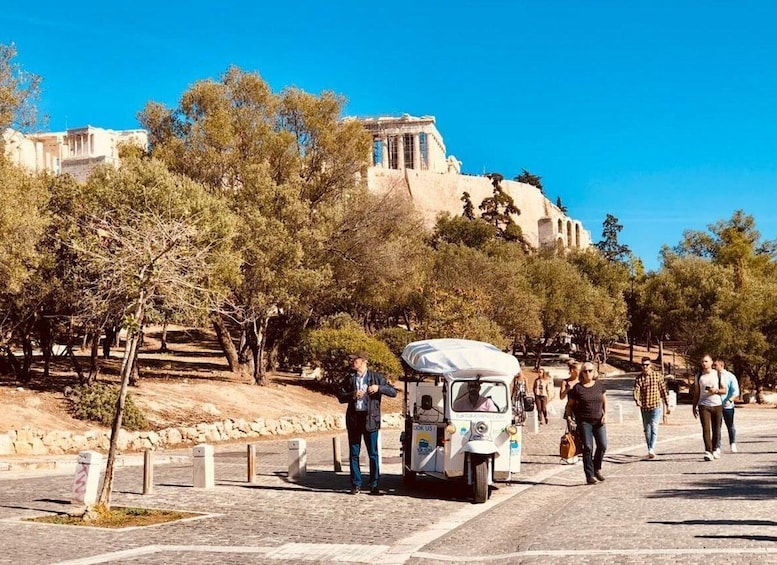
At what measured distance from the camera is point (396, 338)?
40844 mm

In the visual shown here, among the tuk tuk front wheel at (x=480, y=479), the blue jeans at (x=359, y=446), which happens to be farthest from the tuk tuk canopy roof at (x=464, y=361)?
the tuk tuk front wheel at (x=480, y=479)

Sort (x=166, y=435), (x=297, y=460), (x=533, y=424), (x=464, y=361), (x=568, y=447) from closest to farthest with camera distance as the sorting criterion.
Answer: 1. (x=464, y=361)
2. (x=568, y=447)
3. (x=297, y=460)
4. (x=166, y=435)
5. (x=533, y=424)

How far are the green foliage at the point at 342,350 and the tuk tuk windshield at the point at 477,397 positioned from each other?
810 inches

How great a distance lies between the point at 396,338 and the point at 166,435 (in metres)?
18.0

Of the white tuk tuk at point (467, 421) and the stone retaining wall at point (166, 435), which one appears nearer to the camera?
the white tuk tuk at point (467, 421)

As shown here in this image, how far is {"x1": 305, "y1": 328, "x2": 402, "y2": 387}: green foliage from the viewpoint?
34.2 m

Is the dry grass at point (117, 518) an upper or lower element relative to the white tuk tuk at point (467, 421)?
lower

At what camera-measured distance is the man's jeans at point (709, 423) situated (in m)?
16.8

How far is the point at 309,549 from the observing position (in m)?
9.20

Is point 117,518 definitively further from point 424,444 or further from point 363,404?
point 424,444

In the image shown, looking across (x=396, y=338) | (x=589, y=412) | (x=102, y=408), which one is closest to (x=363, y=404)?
(x=589, y=412)

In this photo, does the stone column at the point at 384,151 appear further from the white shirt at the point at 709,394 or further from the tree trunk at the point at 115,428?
the tree trunk at the point at 115,428

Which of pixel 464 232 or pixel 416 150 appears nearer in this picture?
pixel 464 232

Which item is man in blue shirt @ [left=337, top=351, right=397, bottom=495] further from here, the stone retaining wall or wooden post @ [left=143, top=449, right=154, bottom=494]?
the stone retaining wall
